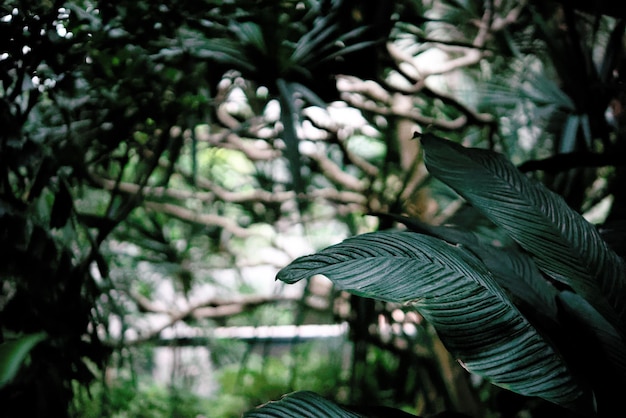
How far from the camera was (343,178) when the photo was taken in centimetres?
204

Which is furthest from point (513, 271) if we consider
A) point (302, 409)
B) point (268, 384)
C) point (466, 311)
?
point (268, 384)

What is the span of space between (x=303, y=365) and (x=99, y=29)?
78.0 inches

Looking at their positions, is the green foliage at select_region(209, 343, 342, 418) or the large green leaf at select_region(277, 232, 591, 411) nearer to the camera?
the large green leaf at select_region(277, 232, 591, 411)

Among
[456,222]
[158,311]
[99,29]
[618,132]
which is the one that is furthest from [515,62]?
[158,311]

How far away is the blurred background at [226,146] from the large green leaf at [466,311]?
339 millimetres

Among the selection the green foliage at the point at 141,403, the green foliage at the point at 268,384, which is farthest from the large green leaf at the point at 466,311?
the green foliage at the point at 268,384

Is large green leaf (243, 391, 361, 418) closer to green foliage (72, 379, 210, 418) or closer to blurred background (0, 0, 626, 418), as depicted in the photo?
blurred background (0, 0, 626, 418)

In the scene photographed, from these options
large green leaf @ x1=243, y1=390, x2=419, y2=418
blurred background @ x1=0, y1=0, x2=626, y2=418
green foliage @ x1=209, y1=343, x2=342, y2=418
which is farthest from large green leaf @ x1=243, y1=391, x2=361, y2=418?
green foliage @ x1=209, y1=343, x2=342, y2=418

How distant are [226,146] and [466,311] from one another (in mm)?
1450

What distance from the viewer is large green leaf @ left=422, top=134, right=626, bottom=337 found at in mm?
661

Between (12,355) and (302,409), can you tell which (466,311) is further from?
(12,355)

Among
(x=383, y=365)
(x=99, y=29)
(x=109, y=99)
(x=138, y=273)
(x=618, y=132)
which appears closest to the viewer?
(x=99, y=29)

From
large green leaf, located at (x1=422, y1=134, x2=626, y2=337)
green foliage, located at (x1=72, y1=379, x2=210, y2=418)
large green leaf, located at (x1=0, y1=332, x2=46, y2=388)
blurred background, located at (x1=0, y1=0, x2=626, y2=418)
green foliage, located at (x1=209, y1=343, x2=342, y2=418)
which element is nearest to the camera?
large green leaf, located at (x1=0, y1=332, x2=46, y2=388)

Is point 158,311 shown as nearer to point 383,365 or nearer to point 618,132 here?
point 383,365
